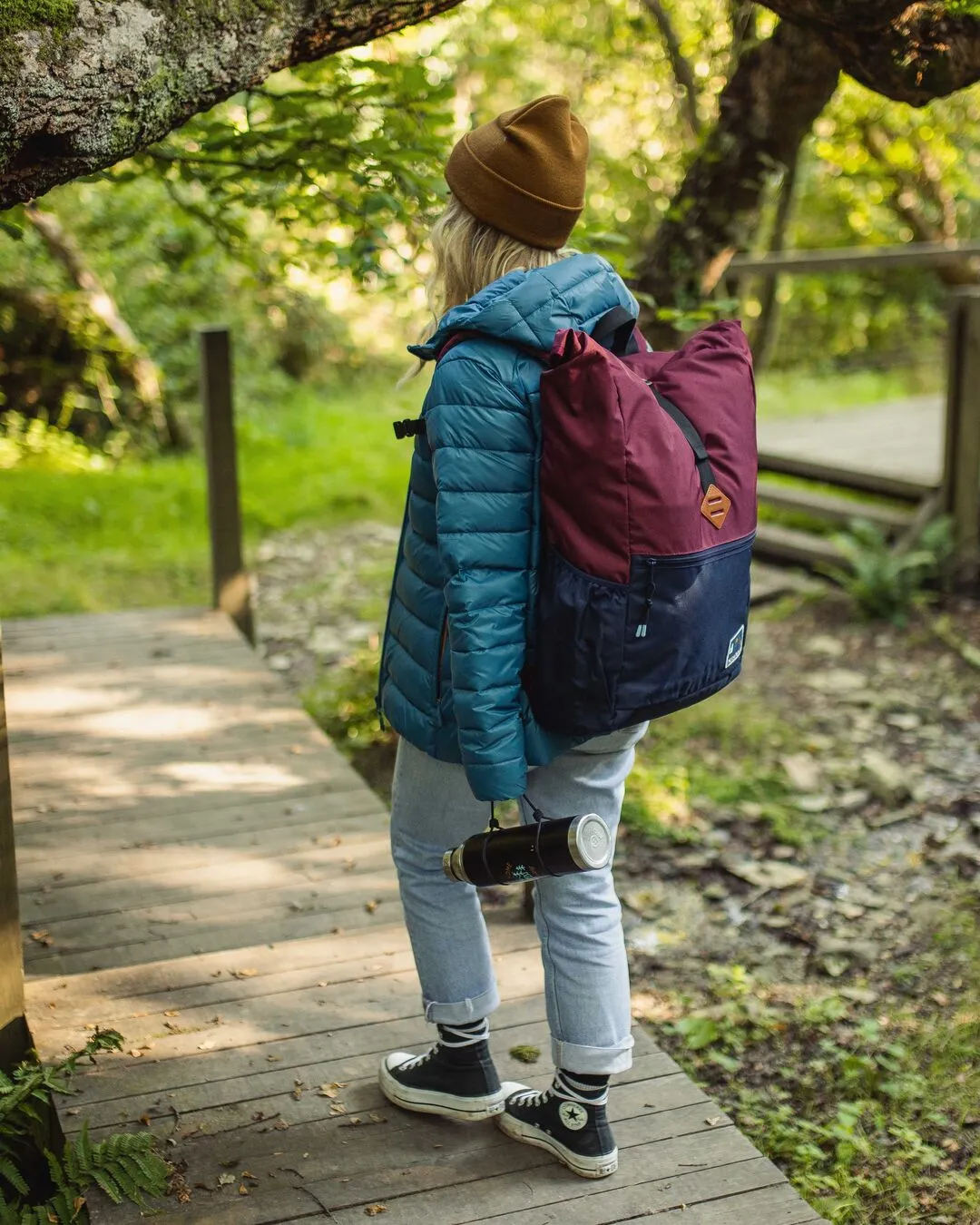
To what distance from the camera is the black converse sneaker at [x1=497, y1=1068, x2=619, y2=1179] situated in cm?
244

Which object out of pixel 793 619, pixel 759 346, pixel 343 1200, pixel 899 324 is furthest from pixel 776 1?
pixel 899 324

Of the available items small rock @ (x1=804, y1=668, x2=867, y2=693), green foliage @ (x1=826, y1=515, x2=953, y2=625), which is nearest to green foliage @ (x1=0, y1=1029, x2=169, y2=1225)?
small rock @ (x1=804, y1=668, x2=867, y2=693)

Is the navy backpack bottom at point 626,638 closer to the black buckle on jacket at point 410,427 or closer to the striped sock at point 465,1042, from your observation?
the black buckle on jacket at point 410,427

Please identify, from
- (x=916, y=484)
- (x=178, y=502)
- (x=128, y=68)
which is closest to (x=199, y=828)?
(x=128, y=68)

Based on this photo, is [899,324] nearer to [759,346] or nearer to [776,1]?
[759,346]

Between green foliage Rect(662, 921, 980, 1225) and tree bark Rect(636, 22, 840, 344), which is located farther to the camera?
tree bark Rect(636, 22, 840, 344)

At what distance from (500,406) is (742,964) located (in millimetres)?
2622

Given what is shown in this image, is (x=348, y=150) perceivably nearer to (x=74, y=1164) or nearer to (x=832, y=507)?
(x=74, y=1164)

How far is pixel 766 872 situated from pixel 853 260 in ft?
14.7

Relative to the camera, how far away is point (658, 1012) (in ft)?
12.4

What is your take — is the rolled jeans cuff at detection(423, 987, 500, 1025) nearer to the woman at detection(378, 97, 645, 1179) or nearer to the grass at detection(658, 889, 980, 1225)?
the woman at detection(378, 97, 645, 1179)

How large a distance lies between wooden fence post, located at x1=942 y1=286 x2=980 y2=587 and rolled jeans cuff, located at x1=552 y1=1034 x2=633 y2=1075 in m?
5.44

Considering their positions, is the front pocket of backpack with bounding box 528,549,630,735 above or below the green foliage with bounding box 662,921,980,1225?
above

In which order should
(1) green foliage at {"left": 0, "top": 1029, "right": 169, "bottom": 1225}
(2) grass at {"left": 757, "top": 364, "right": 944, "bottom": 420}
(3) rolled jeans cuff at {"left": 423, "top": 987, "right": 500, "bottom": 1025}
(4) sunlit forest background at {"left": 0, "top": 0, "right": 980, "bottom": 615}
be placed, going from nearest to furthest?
(1) green foliage at {"left": 0, "top": 1029, "right": 169, "bottom": 1225} < (3) rolled jeans cuff at {"left": 423, "top": 987, "right": 500, "bottom": 1025} < (4) sunlit forest background at {"left": 0, "top": 0, "right": 980, "bottom": 615} < (2) grass at {"left": 757, "top": 364, "right": 944, "bottom": 420}
